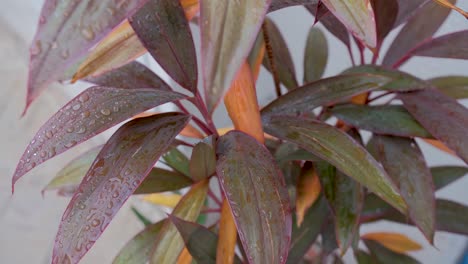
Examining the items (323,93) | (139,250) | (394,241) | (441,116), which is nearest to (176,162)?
(139,250)

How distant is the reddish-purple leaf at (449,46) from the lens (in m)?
0.54

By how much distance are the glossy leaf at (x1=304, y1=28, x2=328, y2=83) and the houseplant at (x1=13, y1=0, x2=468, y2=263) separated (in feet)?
0.17

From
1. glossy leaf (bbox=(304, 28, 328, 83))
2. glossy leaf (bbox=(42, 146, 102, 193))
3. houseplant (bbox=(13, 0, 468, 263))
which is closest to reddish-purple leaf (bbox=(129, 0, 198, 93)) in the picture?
houseplant (bbox=(13, 0, 468, 263))

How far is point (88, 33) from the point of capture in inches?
10.7

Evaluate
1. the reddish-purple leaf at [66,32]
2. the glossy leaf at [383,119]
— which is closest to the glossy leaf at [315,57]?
the glossy leaf at [383,119]

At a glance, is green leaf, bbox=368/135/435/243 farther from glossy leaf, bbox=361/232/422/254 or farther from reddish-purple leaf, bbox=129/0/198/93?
glossy leaf, bbox=361/232/422/254

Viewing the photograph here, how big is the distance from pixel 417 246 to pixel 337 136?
1.87 ft

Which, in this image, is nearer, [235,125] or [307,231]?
[235,125]

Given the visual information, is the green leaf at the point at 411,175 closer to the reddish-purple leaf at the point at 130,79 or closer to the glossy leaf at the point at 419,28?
the glossy leaf at the point at 419,28

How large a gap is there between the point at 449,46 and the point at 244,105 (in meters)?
0.26

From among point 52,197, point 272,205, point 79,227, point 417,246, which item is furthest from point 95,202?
point 52,197

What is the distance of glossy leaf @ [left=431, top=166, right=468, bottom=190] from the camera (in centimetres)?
75

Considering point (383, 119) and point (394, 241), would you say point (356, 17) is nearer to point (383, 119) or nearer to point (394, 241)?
point (383, 119)

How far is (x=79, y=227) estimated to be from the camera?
1.23 ft
